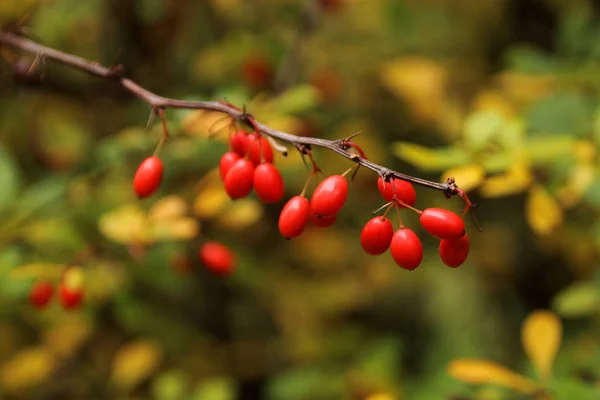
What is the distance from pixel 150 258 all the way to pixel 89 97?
762 mm

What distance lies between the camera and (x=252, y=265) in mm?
1736

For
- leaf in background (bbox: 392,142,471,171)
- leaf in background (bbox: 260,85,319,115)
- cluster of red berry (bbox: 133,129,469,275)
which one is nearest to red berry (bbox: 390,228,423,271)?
cluster of red berry (bbox: 133,129,469,275)

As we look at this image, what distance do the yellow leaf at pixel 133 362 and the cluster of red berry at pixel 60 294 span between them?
0.41 metres

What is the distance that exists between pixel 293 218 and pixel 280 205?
1.30 metres

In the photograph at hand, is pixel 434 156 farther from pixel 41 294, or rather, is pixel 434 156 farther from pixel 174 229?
pixel 41 294

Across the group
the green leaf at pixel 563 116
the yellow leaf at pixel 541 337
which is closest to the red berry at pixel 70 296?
the yellow leaf at pixel 541 337

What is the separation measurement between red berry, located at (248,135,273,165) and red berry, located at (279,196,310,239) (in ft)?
0.30

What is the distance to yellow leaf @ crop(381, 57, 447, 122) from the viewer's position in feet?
5.90

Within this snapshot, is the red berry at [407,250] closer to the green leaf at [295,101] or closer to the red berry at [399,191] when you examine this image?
the red berry at [399,191]

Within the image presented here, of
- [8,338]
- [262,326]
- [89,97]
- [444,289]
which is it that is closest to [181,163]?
[89,97]

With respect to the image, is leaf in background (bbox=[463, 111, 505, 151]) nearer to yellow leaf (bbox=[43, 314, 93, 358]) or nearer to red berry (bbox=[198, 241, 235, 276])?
red berry (bbox=[198, 241, 235, 276])

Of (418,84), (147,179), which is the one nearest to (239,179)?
(147,179)

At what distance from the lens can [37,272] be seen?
1.09 m

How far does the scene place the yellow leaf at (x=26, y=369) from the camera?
4.82 feet
